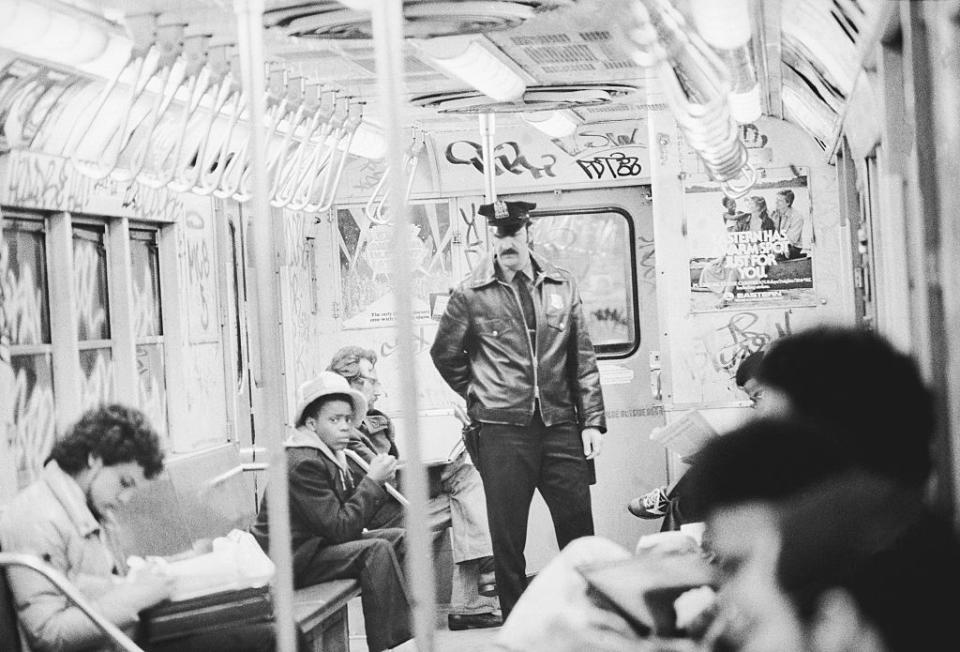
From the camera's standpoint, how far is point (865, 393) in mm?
2121

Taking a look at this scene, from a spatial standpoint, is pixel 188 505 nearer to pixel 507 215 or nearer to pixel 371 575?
pixel 371 575

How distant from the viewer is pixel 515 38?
552 centimetres

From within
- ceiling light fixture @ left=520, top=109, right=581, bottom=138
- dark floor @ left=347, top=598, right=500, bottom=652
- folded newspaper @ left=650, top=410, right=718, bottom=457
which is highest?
ceiling light fixture @ left=520, top=109, right=581, bottom=138

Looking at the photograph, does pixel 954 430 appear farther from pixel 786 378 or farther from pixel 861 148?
pixel 861 148

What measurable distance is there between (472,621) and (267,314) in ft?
16.4

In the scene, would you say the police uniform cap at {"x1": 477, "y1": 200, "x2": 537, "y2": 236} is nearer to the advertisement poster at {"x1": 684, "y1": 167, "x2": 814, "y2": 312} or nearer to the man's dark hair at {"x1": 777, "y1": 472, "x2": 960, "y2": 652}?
the advertisement poster at {"x1": 684, "y1": 167, "x2": 814, "y2": 312}

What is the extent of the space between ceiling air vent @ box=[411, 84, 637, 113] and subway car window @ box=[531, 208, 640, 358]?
1.95 metres

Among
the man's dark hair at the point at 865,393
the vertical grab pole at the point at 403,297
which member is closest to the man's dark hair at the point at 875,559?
the man's dark hair at the point at 865,393

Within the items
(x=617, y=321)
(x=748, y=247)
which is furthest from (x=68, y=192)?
(x=617, y=321)

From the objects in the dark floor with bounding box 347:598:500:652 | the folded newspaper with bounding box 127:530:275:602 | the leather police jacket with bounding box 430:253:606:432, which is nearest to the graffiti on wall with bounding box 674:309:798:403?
the leather police jacket with bounding box 430:253:606:432

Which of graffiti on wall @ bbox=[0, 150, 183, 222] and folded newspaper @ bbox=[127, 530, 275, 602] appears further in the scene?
graffiti on wall @ bbox=[0, 150, 183, 222]

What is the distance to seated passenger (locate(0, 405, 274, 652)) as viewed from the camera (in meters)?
3.71

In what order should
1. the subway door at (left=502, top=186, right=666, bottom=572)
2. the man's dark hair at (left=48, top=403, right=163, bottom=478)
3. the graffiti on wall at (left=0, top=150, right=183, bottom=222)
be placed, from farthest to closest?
the subway door at (left=502, top=186, right=666, bottom=572) → the graffiti on wall at (left=0, top=150, right=183, bottom=222) → the man's dark hair at (left=48, top=403, right=163, bottom=478)

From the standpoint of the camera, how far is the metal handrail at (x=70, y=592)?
3.54m
